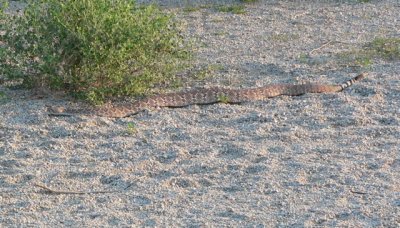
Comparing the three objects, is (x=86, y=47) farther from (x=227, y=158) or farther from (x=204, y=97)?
(x=227, y=158)

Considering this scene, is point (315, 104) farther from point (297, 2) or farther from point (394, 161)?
point (297, 2)

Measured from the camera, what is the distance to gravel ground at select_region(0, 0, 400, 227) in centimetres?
607

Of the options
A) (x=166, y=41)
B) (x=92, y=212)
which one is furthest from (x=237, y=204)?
(x=166, y=41)

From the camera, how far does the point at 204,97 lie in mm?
8781

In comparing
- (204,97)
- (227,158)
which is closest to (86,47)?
(204,97)

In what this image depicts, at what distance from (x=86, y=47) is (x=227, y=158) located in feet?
6.64

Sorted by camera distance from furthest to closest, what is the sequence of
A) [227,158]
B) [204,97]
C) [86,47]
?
1. [204,97]
2. [86,47]
3. [227,158]

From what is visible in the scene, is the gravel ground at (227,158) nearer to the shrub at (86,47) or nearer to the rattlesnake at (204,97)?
the rattlesnake at (204,97)

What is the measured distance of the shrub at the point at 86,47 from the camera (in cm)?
859

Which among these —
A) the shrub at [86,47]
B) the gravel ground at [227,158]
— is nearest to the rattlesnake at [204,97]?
the gravel ground at [227,158]

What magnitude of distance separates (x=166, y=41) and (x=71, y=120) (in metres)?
1.44

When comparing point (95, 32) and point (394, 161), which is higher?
point (95, 32)

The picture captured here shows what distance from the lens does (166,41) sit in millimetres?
9141

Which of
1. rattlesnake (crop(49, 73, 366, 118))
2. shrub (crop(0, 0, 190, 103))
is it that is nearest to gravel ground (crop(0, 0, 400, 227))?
rattlesnake (crop(49, 73, 366, 118))
